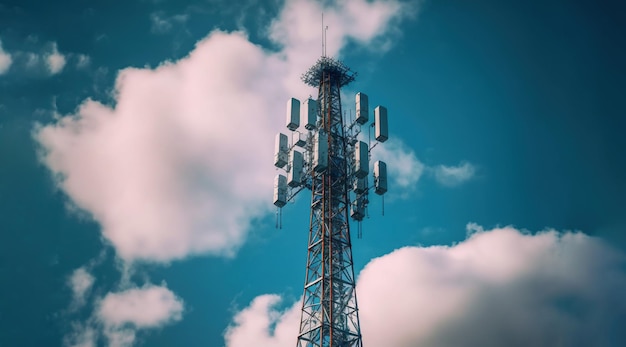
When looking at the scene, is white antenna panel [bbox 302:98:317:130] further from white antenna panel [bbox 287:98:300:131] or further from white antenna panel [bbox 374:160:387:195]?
white antenna panel [bbox 374:160:387:195]

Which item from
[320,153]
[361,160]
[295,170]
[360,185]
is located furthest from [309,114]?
[360,185]

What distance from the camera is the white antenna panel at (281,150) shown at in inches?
2968

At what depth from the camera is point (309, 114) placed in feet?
245

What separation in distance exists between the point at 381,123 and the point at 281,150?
374 inches

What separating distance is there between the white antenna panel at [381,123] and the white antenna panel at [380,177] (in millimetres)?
2317

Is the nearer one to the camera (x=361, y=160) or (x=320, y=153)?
(x=320, y=153)

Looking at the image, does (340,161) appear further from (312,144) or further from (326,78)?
(326,78)

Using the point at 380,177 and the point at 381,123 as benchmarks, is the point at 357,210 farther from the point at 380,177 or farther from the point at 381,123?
the point at 381,123

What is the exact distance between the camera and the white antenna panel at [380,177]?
244ft

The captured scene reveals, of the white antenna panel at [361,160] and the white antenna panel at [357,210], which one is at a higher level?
the white antenna panel at [361,160]

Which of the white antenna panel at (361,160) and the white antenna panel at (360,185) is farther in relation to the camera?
the white antenna panel at (360,185)

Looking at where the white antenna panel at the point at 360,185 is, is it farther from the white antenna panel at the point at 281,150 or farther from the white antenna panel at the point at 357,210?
the white antenna panel at the point at 281,150

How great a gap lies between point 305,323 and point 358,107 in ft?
Answer: 67.6

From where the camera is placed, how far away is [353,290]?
226 feet
